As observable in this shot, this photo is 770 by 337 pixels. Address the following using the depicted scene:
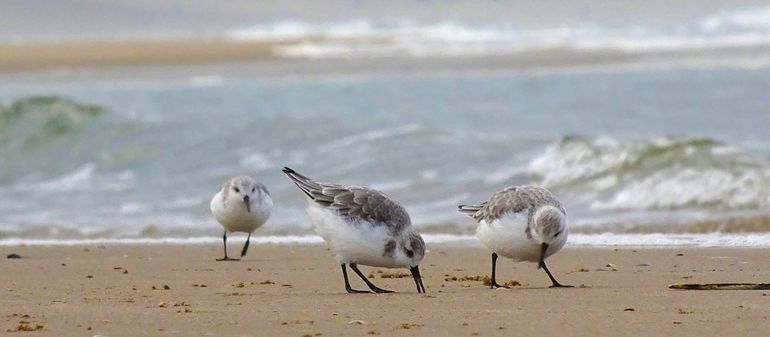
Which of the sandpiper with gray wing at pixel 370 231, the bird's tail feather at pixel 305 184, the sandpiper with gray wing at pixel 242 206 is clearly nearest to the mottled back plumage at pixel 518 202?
the sandpiper with gray wing at pixel 370 231

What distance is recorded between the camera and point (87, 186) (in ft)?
60.5

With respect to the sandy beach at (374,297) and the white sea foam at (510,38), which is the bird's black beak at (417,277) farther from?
the white sea foam at (510,38)

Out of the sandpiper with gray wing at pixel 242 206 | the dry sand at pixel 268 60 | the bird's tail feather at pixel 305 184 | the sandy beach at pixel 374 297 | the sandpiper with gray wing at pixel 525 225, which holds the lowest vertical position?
the sandy beach at pixel 374 297

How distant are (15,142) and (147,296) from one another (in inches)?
560

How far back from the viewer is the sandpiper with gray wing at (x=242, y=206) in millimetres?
12133

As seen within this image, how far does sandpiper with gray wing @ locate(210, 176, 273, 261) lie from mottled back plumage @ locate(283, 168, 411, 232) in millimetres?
3177

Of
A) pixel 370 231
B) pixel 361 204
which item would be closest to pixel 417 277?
pixel 370 231

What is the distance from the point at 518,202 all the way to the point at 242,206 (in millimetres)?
3742

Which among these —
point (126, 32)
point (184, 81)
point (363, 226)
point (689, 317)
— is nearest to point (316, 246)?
point (363, 226)

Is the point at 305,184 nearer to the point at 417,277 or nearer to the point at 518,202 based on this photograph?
the point at 417,277

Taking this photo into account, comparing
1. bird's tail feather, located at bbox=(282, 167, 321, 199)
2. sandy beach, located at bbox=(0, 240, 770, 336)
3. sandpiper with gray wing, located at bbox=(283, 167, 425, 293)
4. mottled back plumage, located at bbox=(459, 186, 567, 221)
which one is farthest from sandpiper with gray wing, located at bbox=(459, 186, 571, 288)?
bird's tail feather, located at bbox=(282, 167, 321, 199)

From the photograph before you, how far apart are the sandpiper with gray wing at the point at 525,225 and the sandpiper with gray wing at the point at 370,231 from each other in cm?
58

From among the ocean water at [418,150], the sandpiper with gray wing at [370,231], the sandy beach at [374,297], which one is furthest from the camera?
the ocean water at [418,150]

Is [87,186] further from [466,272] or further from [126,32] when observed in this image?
[126,32]
